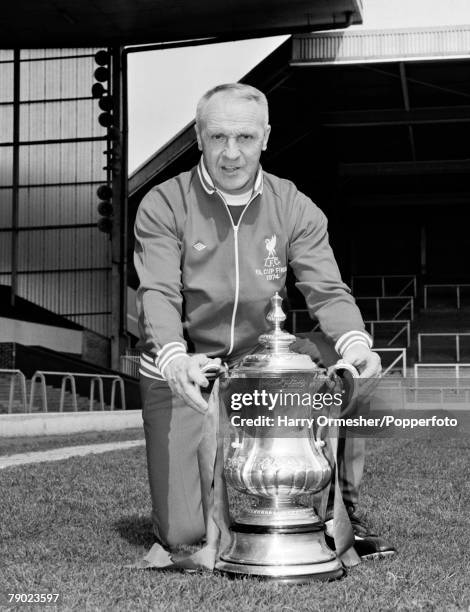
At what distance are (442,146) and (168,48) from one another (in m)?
12.0

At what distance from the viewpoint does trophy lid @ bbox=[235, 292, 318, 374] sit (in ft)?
10.8

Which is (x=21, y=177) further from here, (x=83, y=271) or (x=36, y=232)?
(x=83, y=271)

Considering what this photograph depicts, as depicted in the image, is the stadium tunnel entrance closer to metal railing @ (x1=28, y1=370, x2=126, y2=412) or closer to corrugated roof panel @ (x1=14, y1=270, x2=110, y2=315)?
corrugated roof panel @ (x1=14, y1=270, x2=110, y2=315)

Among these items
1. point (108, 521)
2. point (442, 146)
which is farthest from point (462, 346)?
point (108, 521)

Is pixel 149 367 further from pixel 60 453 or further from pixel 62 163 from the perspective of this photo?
pixel 62 163

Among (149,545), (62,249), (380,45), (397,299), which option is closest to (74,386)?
(380,45)

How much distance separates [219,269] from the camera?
396 cm

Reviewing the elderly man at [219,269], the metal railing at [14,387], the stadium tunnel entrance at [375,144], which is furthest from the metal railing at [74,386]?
the elderly man at [219,269]

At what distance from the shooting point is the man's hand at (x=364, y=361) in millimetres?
3492

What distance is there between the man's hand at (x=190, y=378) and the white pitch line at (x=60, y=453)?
6.08 m

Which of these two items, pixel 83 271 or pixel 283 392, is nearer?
pixel 283 392

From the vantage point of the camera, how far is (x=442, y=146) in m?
36.5

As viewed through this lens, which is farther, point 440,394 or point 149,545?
point 440,394

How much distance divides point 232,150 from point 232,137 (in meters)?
0.05
